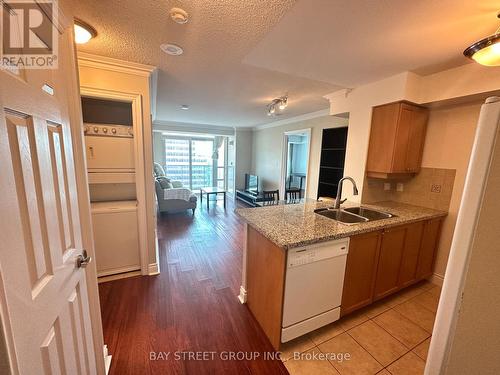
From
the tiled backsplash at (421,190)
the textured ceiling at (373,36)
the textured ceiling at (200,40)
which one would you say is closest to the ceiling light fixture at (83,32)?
the textured ceiling at (200,40)

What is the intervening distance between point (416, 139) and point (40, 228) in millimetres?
3371

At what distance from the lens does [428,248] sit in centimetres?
237

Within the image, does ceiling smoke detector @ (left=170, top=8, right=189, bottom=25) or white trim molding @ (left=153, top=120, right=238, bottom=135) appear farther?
white trim molding @ (left=153, top=120, right=238, bottom=135)

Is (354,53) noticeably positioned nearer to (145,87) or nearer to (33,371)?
(145,87)

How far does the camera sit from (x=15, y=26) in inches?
25.0

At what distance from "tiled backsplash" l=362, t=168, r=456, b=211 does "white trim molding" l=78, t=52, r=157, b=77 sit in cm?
291

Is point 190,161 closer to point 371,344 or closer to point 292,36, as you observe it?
point 292,36

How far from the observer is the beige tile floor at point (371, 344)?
4.85 feet

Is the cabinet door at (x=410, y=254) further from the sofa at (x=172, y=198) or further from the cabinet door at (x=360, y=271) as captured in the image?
the sofa at (x=172, y=198)

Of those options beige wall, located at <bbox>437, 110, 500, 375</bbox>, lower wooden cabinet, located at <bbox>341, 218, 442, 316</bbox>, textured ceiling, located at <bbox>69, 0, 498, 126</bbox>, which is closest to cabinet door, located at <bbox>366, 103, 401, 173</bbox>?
textured ceiling, located at <bbox>69, 0, 498, 126</bbox>

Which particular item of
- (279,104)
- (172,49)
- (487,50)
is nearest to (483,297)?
(487,50)

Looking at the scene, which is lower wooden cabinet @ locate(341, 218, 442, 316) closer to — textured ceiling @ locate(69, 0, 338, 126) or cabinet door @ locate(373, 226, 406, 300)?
cabinet door @ locate(373, 226, 406, 300)

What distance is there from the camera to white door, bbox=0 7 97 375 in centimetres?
56

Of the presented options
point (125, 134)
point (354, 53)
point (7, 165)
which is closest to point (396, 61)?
point (354, 53)
